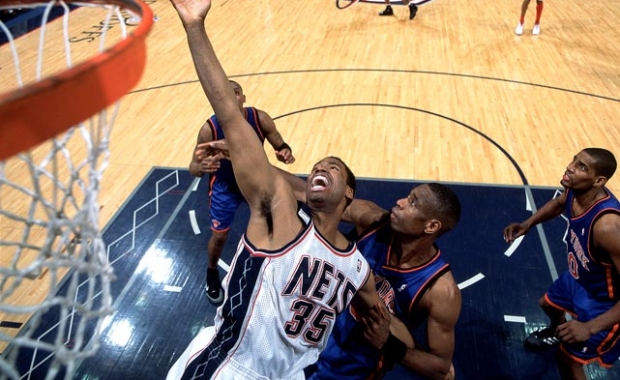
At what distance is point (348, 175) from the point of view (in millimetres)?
2475

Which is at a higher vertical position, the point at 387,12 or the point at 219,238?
the point at 219,238

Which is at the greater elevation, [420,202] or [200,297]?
[420,202]

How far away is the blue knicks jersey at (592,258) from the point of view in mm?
2775

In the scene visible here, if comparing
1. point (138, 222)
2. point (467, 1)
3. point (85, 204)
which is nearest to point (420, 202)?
point (85, 204)

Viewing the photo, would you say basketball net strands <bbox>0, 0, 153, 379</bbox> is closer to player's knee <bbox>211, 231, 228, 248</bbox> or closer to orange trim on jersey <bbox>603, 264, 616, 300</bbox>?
player's knee <bbox>211, 231, 228, 248</bbox>

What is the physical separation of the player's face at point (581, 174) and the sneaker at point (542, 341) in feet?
3.80

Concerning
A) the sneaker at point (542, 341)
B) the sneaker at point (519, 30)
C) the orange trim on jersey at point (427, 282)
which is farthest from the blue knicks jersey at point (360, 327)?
the sneaker at point (519, 30)

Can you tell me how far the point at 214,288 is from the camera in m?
3.93

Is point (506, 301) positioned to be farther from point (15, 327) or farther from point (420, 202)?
point (15, 327)

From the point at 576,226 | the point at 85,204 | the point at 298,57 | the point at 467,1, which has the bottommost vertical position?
the point at 467,1

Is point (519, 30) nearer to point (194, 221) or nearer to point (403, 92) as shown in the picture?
point (403, 92)

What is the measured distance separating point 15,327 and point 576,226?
3.94 metres

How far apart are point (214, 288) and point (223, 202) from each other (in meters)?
0.70

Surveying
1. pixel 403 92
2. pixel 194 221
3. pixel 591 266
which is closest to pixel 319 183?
pixel 591 266
